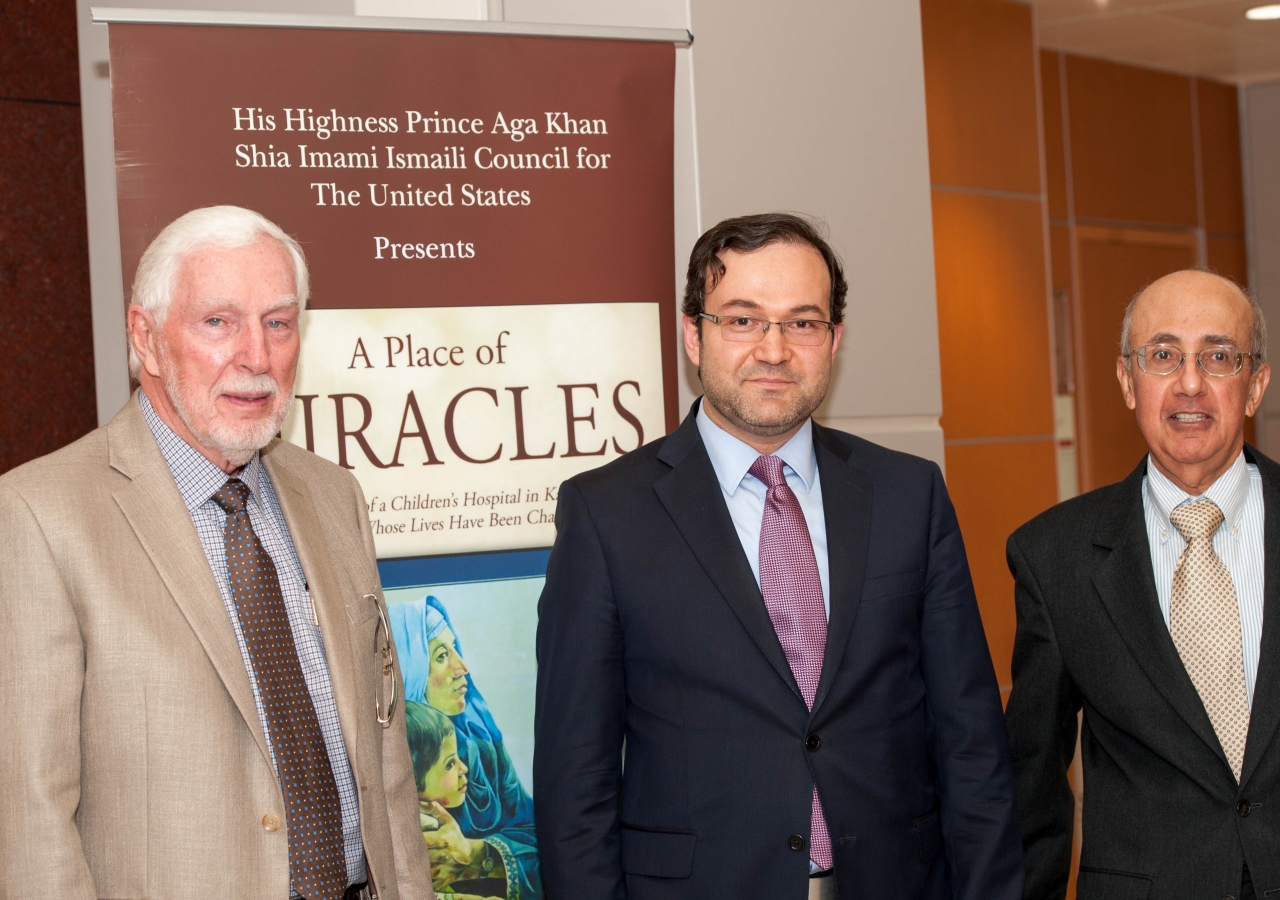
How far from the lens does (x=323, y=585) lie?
2.03m

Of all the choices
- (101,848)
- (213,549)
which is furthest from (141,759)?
(213,549)

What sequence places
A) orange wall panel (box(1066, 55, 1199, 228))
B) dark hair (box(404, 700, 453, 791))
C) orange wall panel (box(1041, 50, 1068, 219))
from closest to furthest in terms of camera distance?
1. dark hair (box(404, 700, 453, 791))
2. orange wall panel (box(1041, 50, 1068, 219))
3. orange wall panel (box(1066, 55, 1199, 228))

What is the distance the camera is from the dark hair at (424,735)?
2.52m

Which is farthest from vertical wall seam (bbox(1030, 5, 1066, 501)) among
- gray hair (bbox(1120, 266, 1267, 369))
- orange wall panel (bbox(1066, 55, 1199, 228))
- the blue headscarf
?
the blue headscarf

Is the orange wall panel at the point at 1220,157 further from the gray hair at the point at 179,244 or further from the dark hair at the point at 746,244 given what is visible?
the gray hair at the point at 179,244

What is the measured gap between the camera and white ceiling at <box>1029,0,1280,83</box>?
640cm

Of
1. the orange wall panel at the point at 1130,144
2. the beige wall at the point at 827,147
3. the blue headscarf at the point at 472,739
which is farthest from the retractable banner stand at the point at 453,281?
the orange wall panel at the point at 1130,144

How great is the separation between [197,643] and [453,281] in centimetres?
105

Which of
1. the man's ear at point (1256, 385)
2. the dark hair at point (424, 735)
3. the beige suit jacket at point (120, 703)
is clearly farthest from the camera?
the dark hair at point (424, 735)

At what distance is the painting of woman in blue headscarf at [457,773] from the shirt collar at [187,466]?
643 millimetres

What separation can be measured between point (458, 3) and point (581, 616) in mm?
1690

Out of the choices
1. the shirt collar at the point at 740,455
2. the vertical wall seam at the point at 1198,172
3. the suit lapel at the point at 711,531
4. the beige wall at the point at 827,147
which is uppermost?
the vertical wall seam at the point at 1198,172

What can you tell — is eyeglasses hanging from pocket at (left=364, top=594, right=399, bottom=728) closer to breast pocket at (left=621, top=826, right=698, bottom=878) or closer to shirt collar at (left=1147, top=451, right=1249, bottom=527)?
breast pocket at (left=621, top=826, right=698, bottom=878)

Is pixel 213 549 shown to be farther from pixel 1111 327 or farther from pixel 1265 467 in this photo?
pixel 1111 327
